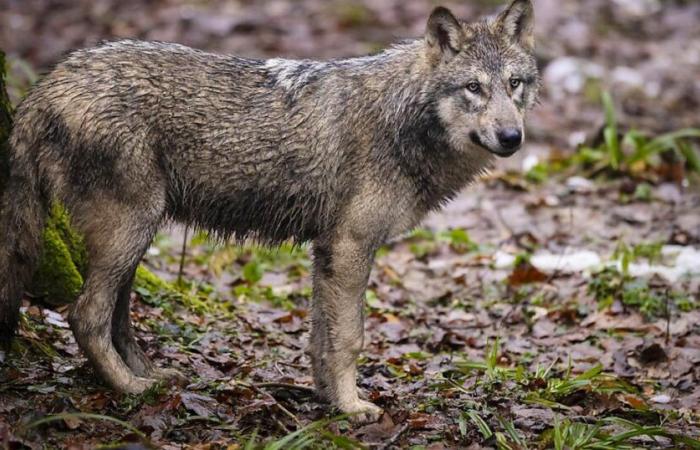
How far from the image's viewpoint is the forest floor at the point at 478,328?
5812 millimetres

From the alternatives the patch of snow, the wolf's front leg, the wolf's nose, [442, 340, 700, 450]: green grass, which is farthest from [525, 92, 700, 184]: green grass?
the wolf's front leg

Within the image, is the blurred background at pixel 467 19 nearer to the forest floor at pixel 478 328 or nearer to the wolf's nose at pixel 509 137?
the forest floor at pixel 478 328

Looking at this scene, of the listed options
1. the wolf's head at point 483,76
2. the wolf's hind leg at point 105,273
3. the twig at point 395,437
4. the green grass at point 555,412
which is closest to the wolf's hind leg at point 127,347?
the wolf's hind leg at point 105,273

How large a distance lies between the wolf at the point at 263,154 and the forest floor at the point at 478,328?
18.5 inches

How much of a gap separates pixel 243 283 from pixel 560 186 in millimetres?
4744

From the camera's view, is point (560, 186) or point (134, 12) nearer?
point (560, 186)

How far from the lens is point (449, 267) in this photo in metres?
9.99

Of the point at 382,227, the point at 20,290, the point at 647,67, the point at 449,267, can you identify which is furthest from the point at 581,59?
the point at 20,290

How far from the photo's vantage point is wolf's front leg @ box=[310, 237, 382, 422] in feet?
21.0

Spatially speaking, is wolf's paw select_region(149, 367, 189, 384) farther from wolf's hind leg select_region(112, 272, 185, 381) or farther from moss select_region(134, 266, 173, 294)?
moss select_region(134, 266, 173, 294)

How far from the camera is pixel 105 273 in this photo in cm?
610

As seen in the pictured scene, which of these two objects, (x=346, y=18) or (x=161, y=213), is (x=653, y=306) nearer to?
(x=161, y=213)

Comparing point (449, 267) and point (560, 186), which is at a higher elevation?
point (560, 186)

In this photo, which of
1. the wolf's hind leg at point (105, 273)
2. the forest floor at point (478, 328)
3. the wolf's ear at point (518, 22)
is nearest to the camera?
the forest floor at point (478, 328)
